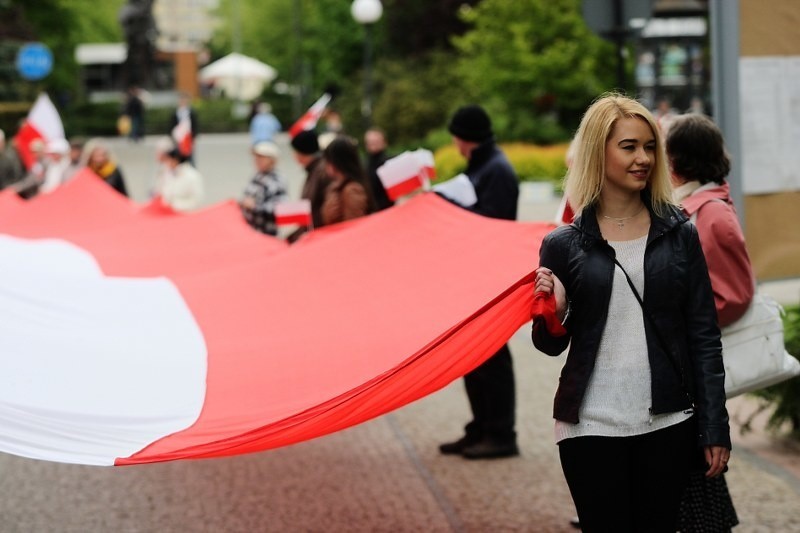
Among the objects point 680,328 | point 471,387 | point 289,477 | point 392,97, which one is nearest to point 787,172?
point 471,387

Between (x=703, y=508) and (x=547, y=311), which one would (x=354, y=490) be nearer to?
(x=703, y=508)

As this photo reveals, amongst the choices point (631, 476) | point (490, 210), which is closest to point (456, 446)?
point (490, 210)

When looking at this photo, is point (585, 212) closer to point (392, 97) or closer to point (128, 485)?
point (128, 485)

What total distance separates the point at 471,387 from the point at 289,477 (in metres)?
1.23

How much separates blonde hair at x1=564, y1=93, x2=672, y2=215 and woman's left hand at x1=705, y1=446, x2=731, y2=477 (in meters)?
0.75

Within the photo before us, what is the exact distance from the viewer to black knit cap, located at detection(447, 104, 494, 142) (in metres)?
7.36

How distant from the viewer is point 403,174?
7227 millimetres

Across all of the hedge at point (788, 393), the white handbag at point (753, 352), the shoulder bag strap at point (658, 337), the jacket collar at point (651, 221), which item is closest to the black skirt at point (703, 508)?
the white handbag at point (753, 352)

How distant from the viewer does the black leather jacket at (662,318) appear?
3.79m

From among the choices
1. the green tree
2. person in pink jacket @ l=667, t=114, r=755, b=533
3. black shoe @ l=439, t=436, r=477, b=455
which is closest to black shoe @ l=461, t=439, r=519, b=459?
black shoe @ l=439, t=436, r=477, b=455

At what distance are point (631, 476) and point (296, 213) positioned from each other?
4755mm

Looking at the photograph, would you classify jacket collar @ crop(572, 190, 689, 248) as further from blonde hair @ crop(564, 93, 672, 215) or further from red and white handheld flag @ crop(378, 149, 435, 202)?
red and white handheld flag @ crop(378, 149, 435, 202)

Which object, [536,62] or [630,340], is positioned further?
[536,62]

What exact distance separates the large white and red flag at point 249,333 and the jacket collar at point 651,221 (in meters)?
0.54
